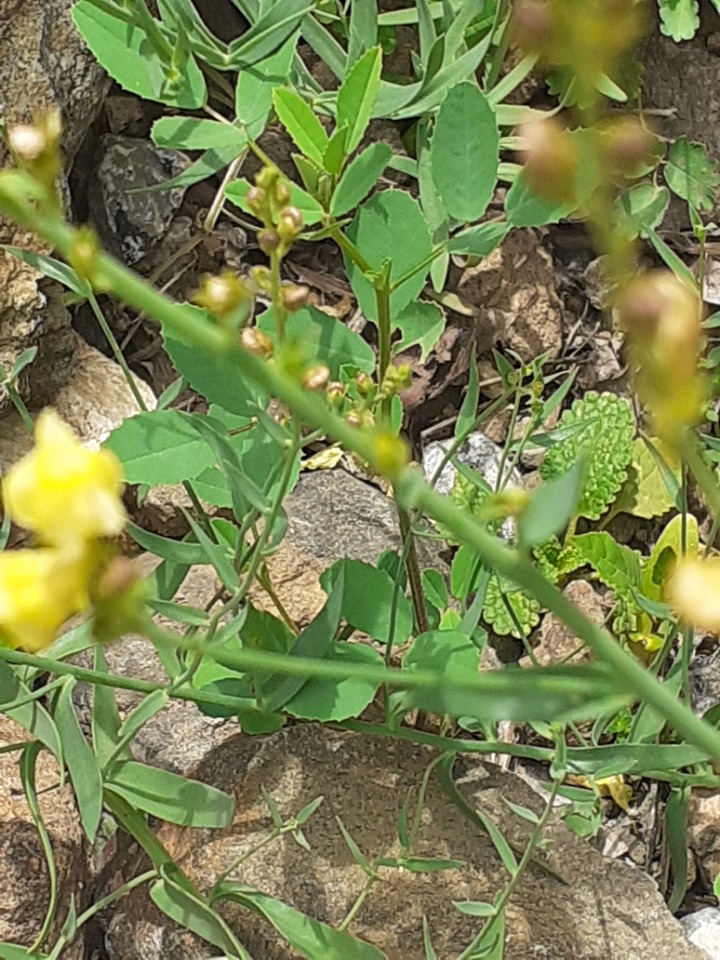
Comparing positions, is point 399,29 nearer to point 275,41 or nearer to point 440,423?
point 440,423

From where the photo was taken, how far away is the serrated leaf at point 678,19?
1688mm

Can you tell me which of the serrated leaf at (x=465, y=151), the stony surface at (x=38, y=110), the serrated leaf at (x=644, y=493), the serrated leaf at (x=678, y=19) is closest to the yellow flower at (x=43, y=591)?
the serrated leaf at (x=465, y=151)

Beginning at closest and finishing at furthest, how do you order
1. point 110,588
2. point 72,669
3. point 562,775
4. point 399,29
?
point 110,588 → point 72,669 → point 562,775 → point 399,29

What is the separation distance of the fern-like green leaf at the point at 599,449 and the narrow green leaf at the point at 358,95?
0.70 m

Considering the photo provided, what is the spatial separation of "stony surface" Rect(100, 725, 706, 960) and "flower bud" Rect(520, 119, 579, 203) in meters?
0.87

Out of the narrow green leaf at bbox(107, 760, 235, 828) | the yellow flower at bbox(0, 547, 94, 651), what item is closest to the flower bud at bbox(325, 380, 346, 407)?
the yellow flower at bbox(0, 547, 94, 651)

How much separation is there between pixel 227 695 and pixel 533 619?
0.66 metres

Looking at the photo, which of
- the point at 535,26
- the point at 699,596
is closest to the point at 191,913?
the point at 699,596

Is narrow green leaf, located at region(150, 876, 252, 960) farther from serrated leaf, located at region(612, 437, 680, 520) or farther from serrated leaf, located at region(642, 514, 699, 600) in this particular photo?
serrated leaf, located at region(612, 437, 680, 520)

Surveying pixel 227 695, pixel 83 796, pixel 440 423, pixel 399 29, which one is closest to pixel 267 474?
pixel 227 695

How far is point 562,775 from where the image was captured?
3.23ft

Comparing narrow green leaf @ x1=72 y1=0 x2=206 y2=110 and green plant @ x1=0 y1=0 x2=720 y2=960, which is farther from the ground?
narrow green leaf @ x1=72 y1=0 x2=206 y2=110

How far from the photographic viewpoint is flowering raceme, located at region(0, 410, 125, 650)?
0.40 m

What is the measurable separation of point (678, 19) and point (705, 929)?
1.29 meters
